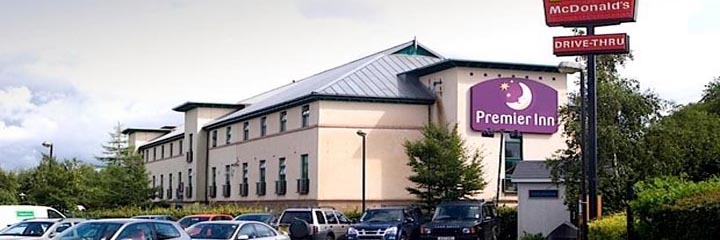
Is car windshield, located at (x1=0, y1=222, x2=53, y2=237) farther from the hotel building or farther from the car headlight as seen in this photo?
the hotel building

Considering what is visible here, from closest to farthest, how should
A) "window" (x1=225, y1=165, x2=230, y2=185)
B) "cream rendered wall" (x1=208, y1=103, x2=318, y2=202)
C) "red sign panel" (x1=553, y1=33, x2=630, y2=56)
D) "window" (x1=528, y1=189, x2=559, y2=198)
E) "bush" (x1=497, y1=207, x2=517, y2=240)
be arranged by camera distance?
"red sign panel" (x1=553, y1=33, x2=630, y2=56) → "window" (x1=528, y1=189, x2=559, y2=198) → "bush" (x1=497, y1=207, x2=517, y2=240) → "cream rendered wall" (x1=208, y1=103, x2=318, y2=202) → "window" (x1=225, y1=165, x2=230, y2=185)

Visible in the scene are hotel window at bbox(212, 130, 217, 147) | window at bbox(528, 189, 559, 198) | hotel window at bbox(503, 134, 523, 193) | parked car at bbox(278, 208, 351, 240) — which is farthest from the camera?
hotel window at bbox(212, 130, 217, 147)

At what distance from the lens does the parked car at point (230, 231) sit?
24.7 m

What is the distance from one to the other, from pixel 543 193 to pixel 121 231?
1866 centimetres

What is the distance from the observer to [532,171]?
120ft

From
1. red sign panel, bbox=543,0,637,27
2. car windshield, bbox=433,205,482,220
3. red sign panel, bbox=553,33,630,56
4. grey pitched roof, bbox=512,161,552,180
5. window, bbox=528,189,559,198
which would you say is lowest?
car windshield, bbox=433,205,482,220

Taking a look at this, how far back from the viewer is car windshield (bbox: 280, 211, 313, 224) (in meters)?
36.8

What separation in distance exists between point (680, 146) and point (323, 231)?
1323 centimetres

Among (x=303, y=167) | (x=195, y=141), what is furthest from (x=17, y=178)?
(x=303, y=167)

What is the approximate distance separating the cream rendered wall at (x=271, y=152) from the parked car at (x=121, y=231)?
31.8 metres

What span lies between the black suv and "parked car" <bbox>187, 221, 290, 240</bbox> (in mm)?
8952

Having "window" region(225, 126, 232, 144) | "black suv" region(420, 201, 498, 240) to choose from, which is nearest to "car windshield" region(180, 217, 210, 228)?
"black suv" region(420, 201, 498, 240)

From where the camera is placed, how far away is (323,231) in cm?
3669

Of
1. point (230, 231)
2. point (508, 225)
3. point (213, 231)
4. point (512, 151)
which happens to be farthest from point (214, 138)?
point (230, 231)
